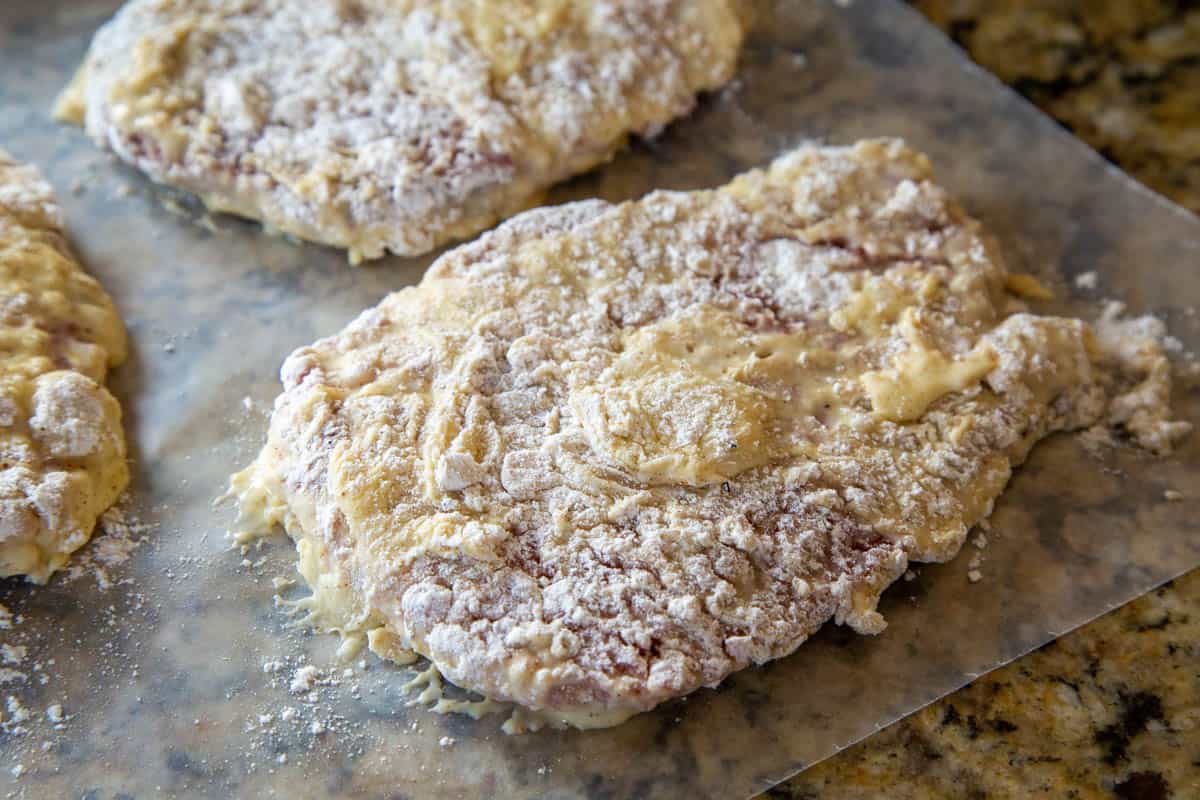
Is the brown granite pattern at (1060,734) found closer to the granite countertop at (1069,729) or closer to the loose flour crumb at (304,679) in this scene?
the granite countertop at (1069,729)

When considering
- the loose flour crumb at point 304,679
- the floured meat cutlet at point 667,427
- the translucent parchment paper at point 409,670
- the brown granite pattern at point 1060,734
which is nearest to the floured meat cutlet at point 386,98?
the translucent parchment paper at point 409,670

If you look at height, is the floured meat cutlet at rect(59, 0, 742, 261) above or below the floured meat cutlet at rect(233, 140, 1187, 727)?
above

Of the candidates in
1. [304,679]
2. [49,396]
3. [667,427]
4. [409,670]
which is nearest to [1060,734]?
[667,427]

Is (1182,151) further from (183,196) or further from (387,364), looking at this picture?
(183,196)

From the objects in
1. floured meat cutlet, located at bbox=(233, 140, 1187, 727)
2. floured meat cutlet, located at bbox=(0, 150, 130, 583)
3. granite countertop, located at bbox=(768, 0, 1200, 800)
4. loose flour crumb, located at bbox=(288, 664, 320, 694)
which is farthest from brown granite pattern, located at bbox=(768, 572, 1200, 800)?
floured meat cutlet, located at bbox=(0, 150, 130, 583)

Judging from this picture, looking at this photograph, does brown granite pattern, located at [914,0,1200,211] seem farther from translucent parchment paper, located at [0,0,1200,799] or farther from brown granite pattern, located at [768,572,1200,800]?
brown granite pattern, located at [768,572,1200,800]

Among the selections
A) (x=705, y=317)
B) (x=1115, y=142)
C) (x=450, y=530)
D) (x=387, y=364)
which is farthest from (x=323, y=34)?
(x=1115, y=142)
